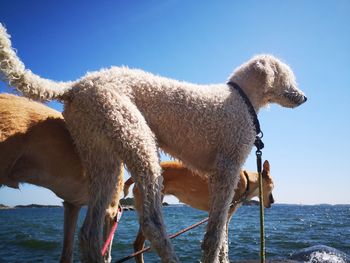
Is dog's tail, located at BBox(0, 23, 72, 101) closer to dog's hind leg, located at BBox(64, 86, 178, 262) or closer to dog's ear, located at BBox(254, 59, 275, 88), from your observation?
dog's hind leg, located at BBox(64, 86, 178, 262)

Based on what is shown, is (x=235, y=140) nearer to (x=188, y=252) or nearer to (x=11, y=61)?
(x=11, y=61)

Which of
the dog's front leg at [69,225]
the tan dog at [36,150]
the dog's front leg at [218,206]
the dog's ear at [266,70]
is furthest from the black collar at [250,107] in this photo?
the dog's front leg at [69,225]

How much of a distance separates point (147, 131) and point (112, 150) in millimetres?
330

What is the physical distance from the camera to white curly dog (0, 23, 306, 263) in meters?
2.26

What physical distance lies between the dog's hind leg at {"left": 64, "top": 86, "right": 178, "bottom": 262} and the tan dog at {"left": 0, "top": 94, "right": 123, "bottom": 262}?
290 millimetres

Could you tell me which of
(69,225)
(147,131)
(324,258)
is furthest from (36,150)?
(324,258)

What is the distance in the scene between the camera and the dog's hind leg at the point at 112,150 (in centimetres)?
220

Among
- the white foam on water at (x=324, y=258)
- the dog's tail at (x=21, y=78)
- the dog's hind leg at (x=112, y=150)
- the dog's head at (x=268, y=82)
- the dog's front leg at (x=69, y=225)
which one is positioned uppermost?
the dog's head at (x=268, y=82)

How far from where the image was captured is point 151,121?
2.70 metres

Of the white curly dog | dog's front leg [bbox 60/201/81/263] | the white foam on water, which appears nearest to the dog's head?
the white curly dog

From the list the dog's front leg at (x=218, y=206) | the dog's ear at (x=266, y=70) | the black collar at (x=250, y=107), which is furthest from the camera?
the dog's ear at (x=266, y=70)

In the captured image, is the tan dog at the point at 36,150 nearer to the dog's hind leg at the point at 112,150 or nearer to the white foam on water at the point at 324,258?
the dog's hind leg at the point at 112,150

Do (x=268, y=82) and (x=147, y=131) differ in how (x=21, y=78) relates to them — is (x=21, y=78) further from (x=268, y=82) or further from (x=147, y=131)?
(x=268, y=82)

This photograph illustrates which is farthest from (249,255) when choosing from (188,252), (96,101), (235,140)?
(96,101)
